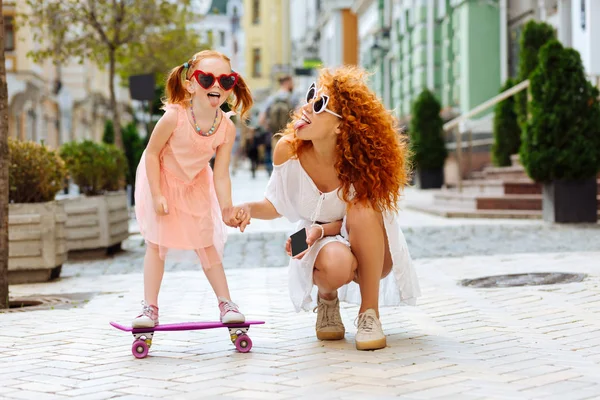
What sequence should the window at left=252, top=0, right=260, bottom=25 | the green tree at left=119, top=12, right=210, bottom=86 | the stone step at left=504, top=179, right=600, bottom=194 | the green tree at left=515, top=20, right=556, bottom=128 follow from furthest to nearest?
1. the window at left=252, top=0, right=260, bottom=25
2. the green tree at left=119, top=12, right=210, bottom=86
3. the green tree at left=515, top=20, right=556, bottom=128
4. the stone step at left=504, top=179, right=600, bottom=194

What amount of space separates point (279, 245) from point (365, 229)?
6.91 metres

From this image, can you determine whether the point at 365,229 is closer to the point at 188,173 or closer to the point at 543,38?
the point at 188,173

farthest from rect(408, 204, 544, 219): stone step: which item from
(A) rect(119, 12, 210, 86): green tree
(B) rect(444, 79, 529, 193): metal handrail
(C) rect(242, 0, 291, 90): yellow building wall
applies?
(C) rect(242, 0, 291, 90): yellow building wall

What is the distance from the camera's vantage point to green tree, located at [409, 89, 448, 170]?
23984 millimetres

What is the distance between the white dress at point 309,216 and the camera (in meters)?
5.39

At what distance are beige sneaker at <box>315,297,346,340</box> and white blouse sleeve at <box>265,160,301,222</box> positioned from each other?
0.51 m

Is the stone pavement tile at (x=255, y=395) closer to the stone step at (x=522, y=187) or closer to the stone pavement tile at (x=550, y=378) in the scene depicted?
the stone pavement tile at (x=550, y=378)

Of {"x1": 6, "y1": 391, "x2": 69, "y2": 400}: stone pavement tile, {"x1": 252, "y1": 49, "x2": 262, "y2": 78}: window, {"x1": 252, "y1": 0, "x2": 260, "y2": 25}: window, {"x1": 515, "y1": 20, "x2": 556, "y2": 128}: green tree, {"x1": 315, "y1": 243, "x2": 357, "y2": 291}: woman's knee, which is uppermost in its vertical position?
{"x1": 252, "y1": 0, "x2": 260, "y2": 25}: window

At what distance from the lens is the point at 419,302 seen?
279 inches

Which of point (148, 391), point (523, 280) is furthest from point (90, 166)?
point (148, 391)

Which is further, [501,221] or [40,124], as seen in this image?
[40,124]

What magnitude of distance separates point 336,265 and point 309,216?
0.37 m

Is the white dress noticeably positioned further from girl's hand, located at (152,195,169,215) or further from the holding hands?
girl's hand, located at (152,195,169,215)

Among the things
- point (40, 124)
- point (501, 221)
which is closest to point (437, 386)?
point (501, 221)
